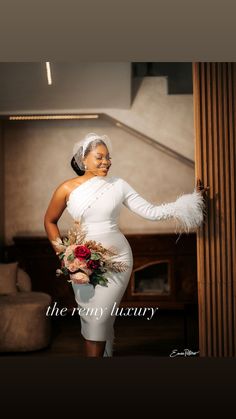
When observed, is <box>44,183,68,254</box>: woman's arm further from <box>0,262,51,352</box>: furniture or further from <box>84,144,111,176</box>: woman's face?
<box>0,262,51,352</box>: furniture

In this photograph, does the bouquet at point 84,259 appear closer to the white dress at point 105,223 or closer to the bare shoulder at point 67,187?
the white dress at point 105,223

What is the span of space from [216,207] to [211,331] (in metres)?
0.92

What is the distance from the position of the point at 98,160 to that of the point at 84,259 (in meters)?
0.73

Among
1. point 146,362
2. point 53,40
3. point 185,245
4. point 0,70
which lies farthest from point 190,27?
point 185,245

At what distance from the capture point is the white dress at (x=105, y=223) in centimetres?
457

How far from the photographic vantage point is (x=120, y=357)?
5008mm

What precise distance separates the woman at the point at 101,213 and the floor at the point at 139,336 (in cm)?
84

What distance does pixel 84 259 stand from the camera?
4.48 meters

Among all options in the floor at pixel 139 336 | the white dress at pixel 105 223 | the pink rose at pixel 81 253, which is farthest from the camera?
the floor at pixel 139 336

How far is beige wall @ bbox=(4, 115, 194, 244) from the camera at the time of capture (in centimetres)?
784

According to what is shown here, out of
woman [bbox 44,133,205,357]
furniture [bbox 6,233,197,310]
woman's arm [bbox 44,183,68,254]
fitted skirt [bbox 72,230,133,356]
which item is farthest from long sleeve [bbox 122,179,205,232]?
furniture [bbox 6,233,197,310]

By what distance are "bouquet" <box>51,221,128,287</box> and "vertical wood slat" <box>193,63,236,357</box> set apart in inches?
26.1

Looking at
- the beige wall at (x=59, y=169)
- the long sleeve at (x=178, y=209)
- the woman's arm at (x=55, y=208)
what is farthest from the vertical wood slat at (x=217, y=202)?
the beige wall at (x=59, y=169)
